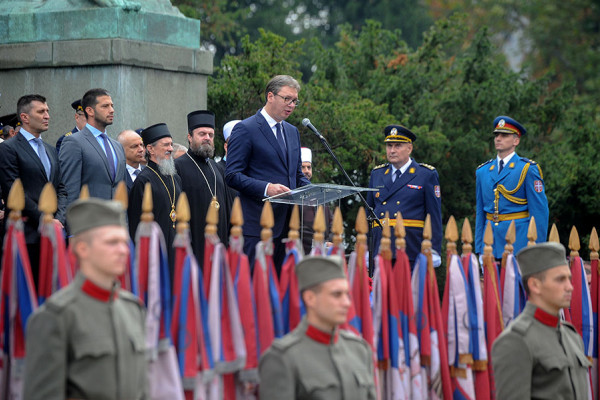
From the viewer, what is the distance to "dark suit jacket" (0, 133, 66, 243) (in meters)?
7.79

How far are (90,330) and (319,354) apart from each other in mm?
1286

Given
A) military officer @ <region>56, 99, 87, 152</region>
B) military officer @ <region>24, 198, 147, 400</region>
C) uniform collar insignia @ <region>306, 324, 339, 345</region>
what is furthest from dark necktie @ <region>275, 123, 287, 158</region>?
military officer @ <region>24, 198, 147, 400</region>

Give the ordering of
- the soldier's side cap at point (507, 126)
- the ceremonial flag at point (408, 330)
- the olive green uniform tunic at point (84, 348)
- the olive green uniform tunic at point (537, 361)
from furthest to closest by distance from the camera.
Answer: the soldier's side cap at point (507, 126) < the ceremonial flag at point (408, 330) < the olive green uniform tunic at point (537, 361) < the olive green uniform tunic at point (84, 348)

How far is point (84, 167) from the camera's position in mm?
8398

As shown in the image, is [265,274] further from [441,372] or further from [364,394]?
[441,372]

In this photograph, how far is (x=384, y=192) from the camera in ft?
32.3

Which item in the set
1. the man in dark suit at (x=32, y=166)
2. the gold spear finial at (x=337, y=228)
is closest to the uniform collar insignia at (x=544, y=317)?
the gold spear finial at (x=337, y=228)

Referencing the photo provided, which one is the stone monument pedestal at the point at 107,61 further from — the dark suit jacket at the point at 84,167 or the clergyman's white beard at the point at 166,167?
the dark suit jacket at the point at 84,167

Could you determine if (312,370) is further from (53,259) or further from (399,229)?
(399,229)

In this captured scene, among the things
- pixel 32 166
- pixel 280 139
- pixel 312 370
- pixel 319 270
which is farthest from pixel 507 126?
pixel 312 370

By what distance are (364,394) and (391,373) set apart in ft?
3.57

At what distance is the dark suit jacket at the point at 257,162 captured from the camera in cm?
815

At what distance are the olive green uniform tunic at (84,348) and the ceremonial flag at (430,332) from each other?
2.35 m

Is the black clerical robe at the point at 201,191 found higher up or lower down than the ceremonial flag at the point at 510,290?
higher up
